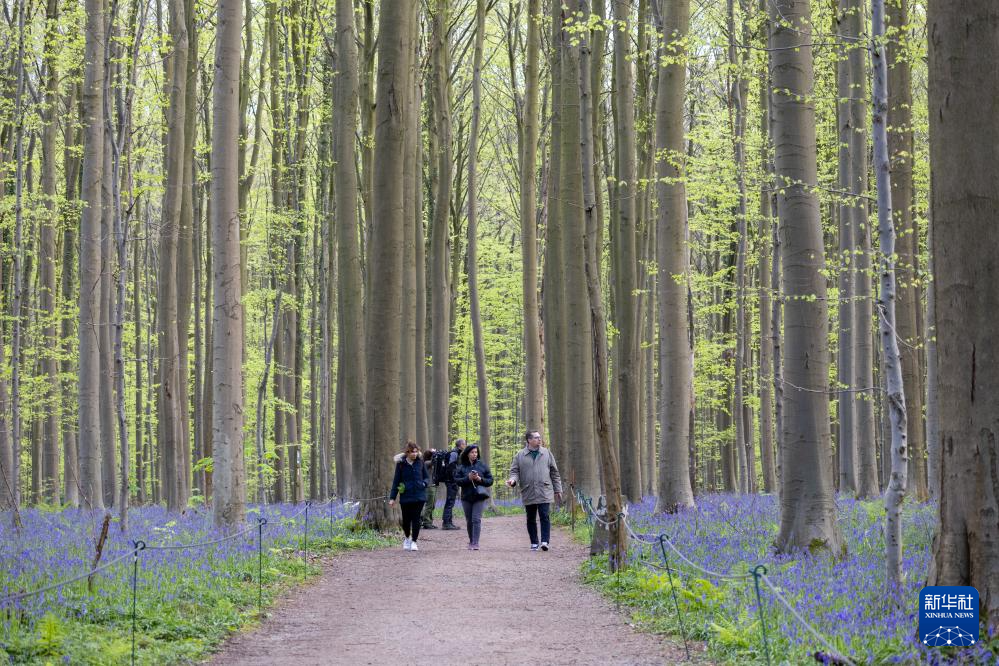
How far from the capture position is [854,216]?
17531 mm

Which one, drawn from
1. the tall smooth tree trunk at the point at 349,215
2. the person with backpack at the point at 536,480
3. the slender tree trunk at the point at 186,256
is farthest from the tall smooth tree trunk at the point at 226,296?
the slender tree trunk at the point at 186,256

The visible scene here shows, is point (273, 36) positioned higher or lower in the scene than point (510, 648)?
higher

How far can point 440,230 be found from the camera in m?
24.6

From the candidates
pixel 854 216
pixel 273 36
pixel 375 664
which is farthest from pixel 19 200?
pixel 854 216

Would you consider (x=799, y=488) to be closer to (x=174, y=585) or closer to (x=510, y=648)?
(x=510, y=648)

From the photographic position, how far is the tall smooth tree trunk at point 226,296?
43.7 ft

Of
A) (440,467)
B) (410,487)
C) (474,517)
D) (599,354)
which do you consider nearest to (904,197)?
(599,354)

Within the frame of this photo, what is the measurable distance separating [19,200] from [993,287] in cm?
1633

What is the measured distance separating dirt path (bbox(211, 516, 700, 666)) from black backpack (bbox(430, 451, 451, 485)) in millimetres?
5078

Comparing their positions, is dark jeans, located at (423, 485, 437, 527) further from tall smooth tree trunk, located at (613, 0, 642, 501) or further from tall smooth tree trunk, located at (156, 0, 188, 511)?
tall smooth tree trunk, located at (156, 0, 188, 511)

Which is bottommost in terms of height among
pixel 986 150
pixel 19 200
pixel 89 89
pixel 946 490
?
pixel 946 490

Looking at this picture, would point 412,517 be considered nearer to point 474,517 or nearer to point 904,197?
point 474,517

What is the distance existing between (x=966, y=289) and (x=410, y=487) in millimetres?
10370

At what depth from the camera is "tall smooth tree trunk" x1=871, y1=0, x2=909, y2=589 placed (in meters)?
7.45
